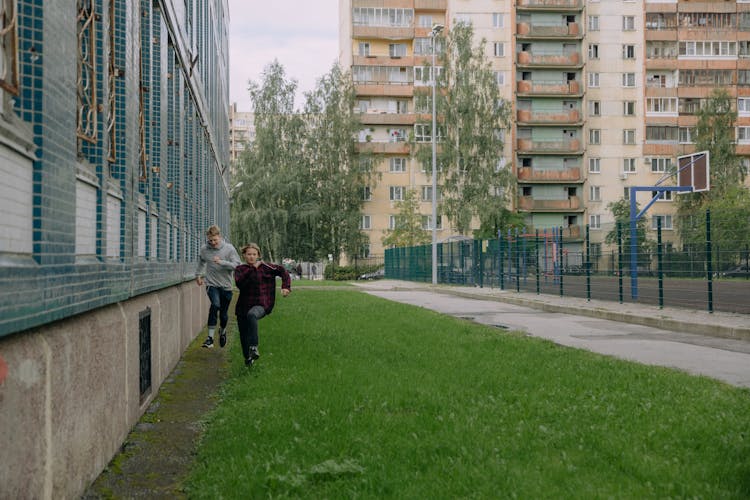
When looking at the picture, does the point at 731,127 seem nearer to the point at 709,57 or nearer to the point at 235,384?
the point at 709,57

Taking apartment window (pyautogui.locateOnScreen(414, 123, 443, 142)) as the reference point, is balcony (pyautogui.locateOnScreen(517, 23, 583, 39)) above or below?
above

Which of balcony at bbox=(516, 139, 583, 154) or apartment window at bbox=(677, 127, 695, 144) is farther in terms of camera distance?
apartment window at bbox=(677, 127, 695, 144)

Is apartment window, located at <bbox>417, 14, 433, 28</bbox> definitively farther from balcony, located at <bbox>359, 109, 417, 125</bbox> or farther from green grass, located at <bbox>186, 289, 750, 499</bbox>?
green grass, located at <bbox>186, 289, 750, 499</bbox>

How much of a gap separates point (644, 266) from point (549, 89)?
53.4m

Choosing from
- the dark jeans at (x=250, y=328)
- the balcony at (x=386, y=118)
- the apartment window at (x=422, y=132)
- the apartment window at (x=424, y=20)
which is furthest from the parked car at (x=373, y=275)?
the dark jeans at (x=250, y=328)

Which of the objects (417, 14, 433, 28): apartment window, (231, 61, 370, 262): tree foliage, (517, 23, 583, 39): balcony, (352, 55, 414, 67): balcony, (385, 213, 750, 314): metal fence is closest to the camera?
(385, 213, 750, 314): metal fence

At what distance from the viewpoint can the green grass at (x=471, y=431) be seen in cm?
454

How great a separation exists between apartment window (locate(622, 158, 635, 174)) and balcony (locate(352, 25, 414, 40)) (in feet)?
69.7

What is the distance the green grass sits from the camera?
14.9 feet

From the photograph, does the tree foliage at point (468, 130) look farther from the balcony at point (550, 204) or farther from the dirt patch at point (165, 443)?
the dirt patch at point (165, 443)

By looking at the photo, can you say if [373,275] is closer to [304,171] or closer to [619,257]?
[304,171]

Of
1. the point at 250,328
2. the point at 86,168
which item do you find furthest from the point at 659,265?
the point at 86,168

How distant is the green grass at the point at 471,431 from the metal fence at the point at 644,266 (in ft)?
28.9

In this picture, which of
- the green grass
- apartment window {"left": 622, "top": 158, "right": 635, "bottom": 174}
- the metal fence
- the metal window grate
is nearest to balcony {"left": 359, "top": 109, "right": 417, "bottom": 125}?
apartment window {"left": 622, "top": 158, "right": 635, "bottom": 174}
